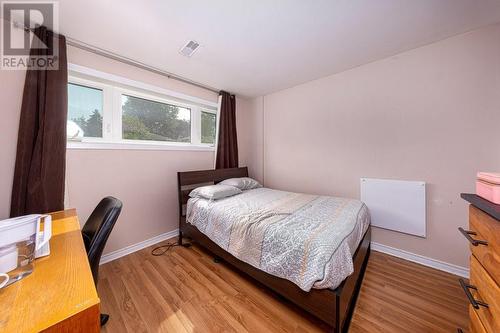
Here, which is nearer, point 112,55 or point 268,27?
point 268,27

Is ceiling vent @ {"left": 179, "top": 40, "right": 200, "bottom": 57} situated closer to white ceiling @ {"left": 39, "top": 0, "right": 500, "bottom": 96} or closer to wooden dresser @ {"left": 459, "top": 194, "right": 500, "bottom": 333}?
white ceiling @ {"left": 39, "top": 0, "right": 500, "bottom": 96}

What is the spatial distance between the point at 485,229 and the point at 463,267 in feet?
5.88

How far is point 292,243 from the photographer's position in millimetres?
1343

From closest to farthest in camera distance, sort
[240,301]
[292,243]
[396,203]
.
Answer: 1. [292,243]
2. [240,301]
3. [396,203]

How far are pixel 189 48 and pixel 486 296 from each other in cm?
273

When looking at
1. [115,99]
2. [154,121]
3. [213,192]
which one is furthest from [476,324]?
[115,99]

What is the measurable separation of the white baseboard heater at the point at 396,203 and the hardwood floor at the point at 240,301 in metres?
0.42

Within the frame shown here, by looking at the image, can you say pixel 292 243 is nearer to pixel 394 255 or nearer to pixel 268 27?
pixel 394 255

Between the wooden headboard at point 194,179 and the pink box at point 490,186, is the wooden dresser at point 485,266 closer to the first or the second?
the pink box at point 490,186

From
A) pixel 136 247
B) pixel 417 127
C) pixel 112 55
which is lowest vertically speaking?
pixel 136 247

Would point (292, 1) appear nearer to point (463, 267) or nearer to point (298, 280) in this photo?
point (298, 280)

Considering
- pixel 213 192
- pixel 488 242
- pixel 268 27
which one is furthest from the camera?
pixel 213 192

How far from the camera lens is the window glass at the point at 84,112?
6.45 ft

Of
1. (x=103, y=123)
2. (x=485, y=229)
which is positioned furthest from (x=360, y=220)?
(x=103, y=123)
